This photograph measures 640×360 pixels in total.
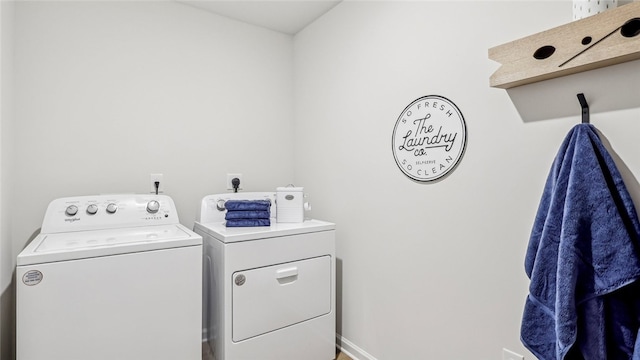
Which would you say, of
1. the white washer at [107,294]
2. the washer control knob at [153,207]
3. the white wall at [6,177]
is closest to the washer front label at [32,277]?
the white washer at [107,294]

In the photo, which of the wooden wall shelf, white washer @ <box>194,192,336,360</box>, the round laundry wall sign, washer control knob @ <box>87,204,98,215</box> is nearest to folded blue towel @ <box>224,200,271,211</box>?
white washer @ <box>194,192,336,360</box>

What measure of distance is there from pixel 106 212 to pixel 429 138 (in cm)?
171

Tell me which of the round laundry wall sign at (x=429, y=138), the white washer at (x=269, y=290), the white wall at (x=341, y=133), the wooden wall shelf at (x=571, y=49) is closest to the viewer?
the wooden wall shelf at (x=571, y=49)

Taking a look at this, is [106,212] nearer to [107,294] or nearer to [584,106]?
[107,294]

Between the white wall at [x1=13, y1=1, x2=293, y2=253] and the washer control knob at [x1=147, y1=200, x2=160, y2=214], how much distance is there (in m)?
0.24

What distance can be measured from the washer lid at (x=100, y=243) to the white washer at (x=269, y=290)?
0.76 ft

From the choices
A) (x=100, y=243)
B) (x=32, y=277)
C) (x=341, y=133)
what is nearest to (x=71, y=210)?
(x=100, y=243)

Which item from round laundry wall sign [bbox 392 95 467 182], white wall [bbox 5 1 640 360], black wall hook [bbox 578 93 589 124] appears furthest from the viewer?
round laundry wall sign [bbox 392 95 467 182]

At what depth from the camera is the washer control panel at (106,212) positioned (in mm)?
1624

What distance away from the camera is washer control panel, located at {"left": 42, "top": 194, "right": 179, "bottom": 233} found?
162 centimetres

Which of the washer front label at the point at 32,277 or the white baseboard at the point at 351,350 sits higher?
the washer front label at the point at 32,277

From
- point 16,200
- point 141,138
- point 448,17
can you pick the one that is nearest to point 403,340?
point 448,17

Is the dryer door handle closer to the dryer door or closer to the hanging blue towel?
the dryer door

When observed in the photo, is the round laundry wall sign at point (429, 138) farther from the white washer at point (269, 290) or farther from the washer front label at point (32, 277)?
the washer front label at point (32, 277)
